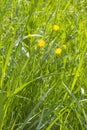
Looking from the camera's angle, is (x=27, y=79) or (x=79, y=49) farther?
(x=79, y=49)

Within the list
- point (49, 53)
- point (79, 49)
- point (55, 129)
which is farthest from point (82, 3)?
point (55, 129)

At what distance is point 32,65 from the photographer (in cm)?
178

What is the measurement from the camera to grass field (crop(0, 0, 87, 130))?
4.94 feet

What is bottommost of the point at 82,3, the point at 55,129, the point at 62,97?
the point at 55,129

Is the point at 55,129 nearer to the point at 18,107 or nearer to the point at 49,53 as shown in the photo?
the point at 18,107

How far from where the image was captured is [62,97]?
1764 mm

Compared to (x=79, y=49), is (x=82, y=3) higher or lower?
higher

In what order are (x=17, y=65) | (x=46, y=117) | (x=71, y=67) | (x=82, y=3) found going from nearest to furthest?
(x=46, y=117), (x=17, y=65), (x=71, y=67), (x=82, y=3)

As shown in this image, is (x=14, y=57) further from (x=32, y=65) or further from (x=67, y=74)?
(x=67, y=74)

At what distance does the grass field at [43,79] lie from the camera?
1.51m

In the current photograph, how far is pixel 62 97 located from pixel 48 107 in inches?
5.6

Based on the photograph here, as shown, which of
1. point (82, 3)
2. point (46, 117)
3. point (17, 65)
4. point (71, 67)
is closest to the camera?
point (46, 117)

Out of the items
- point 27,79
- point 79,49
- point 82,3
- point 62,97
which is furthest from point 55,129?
point 82,3

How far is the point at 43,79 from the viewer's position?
1.78 meters
